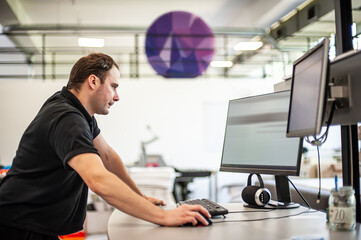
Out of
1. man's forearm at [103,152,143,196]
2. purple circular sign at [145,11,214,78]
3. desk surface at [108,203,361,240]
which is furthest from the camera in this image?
purple circular sign at [145,11,214,78]

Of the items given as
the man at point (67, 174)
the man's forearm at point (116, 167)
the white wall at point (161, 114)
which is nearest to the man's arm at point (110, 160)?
the man's forearm at point (116, 167)

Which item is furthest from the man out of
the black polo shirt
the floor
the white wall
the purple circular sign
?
the purple circular sign

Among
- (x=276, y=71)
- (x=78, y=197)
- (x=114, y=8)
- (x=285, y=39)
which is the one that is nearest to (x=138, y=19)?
(x=114, y=8)

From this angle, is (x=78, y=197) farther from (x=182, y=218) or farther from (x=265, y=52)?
→ (x=265, y=52)

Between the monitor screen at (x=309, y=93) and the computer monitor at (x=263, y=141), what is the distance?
0.12m

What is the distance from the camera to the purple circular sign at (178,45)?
6688mm

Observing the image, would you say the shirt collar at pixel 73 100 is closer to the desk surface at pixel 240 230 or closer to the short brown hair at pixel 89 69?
the short brown hair at pixel 89 69

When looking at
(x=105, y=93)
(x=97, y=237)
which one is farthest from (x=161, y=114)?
(x=105, y=93)

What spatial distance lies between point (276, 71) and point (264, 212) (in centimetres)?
950

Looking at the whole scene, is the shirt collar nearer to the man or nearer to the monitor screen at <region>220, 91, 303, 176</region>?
the man

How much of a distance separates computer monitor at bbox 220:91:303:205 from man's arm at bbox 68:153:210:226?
48 cm

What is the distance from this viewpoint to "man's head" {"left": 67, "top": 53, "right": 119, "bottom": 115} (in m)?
1.63

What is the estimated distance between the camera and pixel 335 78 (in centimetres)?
144

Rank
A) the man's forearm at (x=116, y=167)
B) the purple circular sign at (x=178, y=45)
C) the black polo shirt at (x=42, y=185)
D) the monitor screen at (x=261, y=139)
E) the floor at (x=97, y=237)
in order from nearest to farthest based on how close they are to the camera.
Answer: the black polo shirt at (x=42, y=185) → the monitor screen at (x=261, y=139) → the man's forearm at (x=116, y=167) → the floor at (x=97, y=237) → the purple circular sign at (x=178, y=45)
